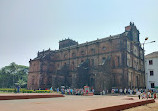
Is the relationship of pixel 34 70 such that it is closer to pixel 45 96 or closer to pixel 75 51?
pixel 75 51

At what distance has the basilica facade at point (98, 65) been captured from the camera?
2970cm

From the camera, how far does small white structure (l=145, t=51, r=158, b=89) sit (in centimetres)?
3610

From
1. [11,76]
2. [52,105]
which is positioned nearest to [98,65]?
[52,105]

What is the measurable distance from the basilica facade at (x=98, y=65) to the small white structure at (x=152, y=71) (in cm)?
144

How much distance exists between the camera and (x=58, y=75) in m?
39.4

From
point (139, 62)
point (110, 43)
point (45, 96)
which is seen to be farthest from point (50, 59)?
point (45, 96)

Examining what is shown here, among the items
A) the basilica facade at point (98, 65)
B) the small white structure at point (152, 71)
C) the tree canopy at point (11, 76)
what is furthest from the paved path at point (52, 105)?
the tree canopy at point (11, 76)

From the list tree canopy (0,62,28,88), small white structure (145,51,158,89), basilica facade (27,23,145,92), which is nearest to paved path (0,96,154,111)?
basilica facade (27,23,145,92)

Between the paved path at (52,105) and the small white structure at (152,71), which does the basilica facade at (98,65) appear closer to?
the small white structure at (152,71)

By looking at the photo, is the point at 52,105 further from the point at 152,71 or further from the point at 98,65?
the point at 152,71

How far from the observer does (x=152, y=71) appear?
37188 mm

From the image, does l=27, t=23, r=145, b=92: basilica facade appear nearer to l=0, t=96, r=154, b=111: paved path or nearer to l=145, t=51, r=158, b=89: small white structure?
l=145, t=51, r=158, b=89: small white structure

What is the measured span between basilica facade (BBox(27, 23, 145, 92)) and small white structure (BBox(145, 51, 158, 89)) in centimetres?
144

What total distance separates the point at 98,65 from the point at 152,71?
1750 cm
